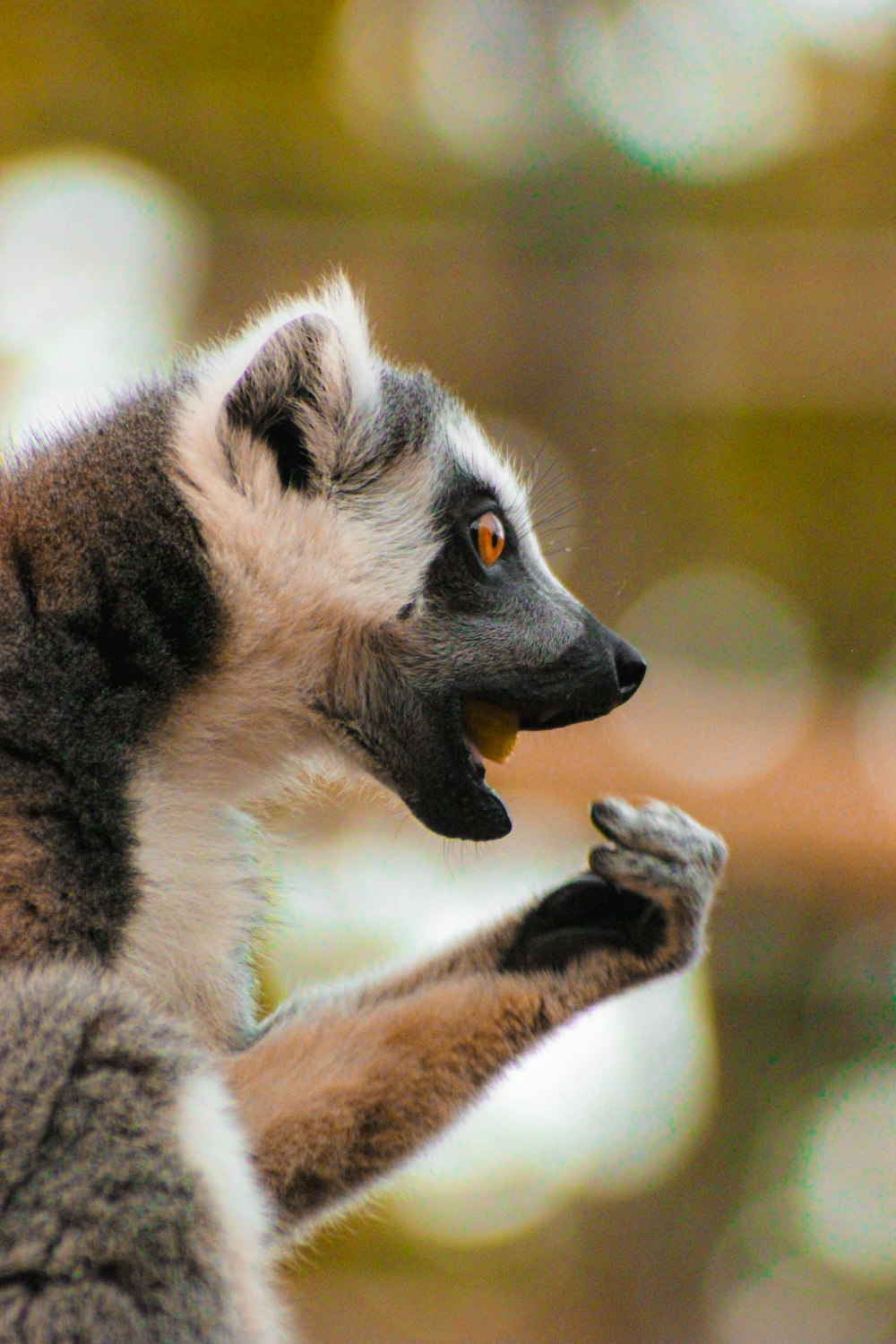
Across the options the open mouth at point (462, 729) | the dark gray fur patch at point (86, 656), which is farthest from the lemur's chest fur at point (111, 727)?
the open mouth at point (462, 729)

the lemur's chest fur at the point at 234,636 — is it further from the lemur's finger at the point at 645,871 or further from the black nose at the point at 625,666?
the lemur's finger at the point at 645,871

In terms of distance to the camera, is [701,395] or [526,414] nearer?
[526,414]

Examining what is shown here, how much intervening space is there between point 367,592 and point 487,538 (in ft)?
0.88

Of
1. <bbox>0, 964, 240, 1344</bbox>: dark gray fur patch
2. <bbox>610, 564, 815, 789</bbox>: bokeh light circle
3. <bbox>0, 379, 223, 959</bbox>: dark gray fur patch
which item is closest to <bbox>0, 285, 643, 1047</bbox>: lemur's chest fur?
<bbox>0, 379, 223, 959</bbox>: dark gray fur patch

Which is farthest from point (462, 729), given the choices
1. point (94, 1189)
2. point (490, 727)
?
point (94, 1189)

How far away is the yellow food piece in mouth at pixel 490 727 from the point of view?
2387mm

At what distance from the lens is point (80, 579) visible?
2.00 meters

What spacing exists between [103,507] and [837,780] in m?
2.96

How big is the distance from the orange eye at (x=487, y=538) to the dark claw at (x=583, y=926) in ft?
2.02

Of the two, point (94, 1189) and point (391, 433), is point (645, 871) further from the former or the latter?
point (94, 1189)

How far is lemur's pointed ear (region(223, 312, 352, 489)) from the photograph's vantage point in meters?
2.22

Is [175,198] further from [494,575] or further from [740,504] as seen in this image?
[494,575]

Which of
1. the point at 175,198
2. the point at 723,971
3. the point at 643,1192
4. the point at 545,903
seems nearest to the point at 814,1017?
the point at 723,971

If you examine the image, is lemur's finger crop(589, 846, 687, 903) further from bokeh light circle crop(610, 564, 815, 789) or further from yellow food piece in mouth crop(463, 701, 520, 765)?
bokeh light circle crop(610, 564, 815, 789)
